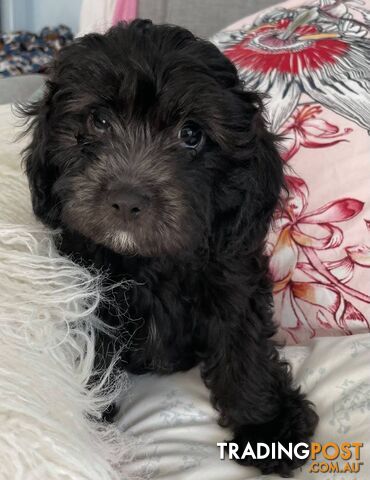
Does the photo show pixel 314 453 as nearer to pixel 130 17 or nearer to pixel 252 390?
pixel 252 390

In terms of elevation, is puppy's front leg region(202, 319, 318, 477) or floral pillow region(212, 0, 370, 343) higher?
floral pillow region(212, 0, 370, 343)

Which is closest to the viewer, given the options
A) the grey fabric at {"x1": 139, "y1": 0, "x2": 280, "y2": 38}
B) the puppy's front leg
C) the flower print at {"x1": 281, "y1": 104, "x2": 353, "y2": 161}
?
the puppy's front leg

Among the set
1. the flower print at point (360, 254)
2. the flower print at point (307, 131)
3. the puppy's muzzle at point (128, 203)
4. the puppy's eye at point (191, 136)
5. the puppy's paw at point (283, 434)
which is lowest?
the puppy's paw at point (283, 434)

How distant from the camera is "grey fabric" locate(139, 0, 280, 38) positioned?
256 cm

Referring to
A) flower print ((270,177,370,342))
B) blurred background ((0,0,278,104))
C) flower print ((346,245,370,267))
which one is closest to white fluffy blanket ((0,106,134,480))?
flower print ((270,177,370,342))

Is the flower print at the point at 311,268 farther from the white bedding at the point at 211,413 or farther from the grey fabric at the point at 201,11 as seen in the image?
the grey fabric at the point at 201,11

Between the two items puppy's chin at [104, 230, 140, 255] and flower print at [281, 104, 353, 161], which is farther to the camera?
flower print at [281, 104, 353, 161]

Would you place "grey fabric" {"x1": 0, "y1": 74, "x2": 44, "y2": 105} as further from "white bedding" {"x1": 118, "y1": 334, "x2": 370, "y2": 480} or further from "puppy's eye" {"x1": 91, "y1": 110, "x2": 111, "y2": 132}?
"white bedding" {"x1": 118, "y1": 334, "x2": 370, "y2": 480}

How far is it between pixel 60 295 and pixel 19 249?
176mm

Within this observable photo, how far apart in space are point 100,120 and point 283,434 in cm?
87

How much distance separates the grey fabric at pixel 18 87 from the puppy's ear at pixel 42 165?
1.12 m

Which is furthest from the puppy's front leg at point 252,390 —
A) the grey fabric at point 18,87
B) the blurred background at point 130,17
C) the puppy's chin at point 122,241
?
the grey fabric at point 18,87

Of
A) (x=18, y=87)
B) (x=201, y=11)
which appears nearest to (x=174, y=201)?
(x=18, y=87)

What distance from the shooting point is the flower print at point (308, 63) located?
1783 mm
